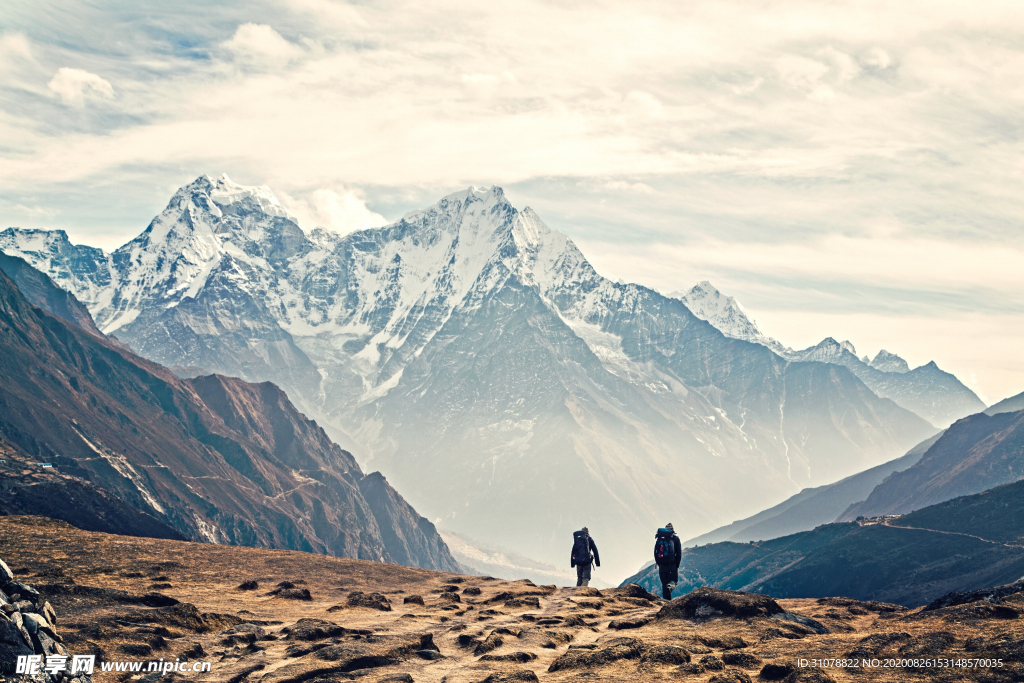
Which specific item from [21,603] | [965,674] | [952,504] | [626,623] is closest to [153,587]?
[21,603]

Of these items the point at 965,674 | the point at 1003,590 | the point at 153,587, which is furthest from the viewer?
the point at 153,587

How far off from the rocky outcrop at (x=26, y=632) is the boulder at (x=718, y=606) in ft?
86.2

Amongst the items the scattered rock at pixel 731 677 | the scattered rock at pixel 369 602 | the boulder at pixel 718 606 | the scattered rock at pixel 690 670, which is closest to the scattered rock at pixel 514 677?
the scattered rock at pixel 690 670

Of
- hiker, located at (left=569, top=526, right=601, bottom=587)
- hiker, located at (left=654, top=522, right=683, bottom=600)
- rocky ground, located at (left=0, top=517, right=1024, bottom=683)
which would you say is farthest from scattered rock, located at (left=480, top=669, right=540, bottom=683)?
hiker, located at (left=569, top=526, right=601, bottom=587)

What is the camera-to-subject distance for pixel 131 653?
114 ft

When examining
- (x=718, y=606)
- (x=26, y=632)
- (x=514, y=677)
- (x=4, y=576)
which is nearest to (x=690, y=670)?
(x=514, y=677)

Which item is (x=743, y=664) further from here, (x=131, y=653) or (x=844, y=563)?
(x=844, y=563)

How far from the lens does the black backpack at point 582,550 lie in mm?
61312

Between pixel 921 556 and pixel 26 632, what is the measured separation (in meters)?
164

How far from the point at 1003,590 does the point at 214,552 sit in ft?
191

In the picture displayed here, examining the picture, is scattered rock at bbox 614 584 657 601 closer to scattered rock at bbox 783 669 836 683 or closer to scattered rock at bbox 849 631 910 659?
scattered rock at bbox 849 631 910 659

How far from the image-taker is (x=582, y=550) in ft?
201

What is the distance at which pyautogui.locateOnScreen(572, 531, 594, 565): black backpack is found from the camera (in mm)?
61312

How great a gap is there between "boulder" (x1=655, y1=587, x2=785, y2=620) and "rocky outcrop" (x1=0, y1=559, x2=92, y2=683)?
1034 inches
